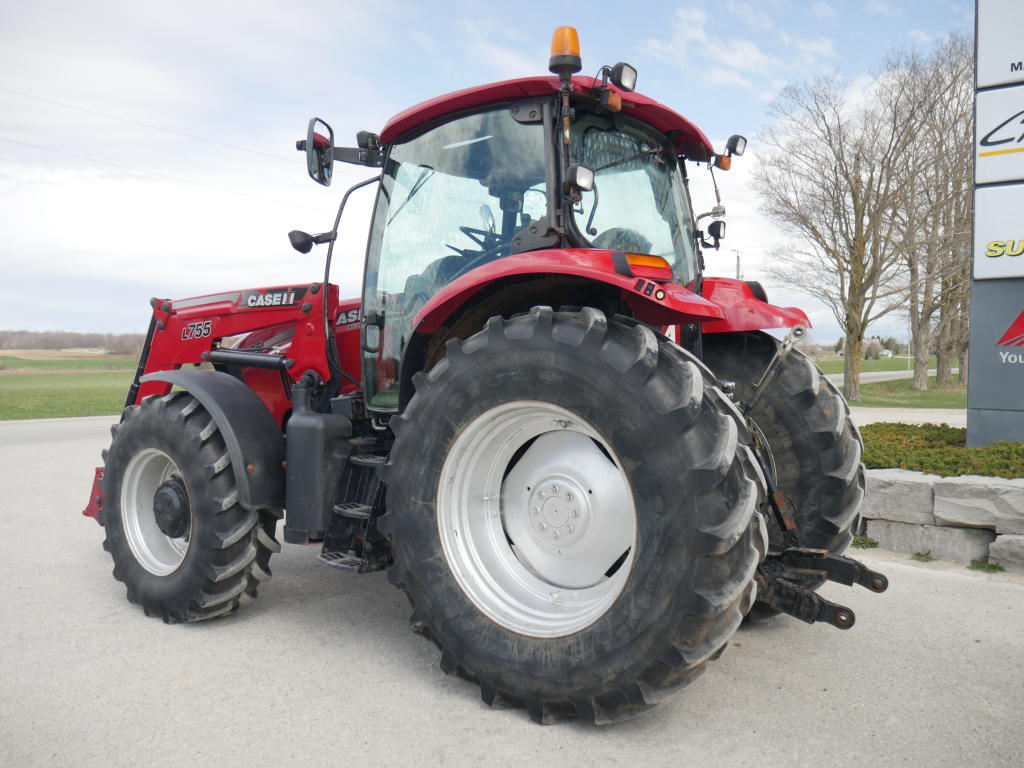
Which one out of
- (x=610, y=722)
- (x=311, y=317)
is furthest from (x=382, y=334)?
(x=610, y=722)

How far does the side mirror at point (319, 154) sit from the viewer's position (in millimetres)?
3754

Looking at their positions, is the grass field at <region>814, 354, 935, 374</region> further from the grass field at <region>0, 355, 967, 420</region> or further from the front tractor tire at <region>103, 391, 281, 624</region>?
the front tractor tire at <region>103, 391, 281, 624</region>

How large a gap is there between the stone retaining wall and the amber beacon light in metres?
3.43

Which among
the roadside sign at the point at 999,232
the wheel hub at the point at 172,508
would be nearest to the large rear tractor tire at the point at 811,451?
the wheel hub at the point at 172,508

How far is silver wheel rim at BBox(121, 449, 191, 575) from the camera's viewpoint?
4.15 meters

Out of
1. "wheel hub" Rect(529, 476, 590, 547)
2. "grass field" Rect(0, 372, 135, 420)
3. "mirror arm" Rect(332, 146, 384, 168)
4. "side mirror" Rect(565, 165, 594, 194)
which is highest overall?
"mirror arm" Rect(332, 146, 384, 168)

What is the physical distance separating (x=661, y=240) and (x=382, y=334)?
1459mm

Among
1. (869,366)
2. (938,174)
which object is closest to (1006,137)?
(938,174)

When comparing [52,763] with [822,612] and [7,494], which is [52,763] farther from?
[7,494]

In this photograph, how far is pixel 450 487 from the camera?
122 inches

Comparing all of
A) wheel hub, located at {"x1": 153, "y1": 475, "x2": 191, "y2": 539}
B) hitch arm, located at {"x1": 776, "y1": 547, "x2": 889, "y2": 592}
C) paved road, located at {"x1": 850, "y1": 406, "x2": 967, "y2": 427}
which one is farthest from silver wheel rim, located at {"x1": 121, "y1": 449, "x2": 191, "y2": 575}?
paved road, located at {"x1": 850, "y1": 406, "x2": 967, "y2": 427}

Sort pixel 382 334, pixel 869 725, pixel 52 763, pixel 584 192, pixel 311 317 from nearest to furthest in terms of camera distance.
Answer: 1. pixel 52 763
2. pixel 869 725
3. pixel 584 192
4. pixel 382 334
5. pixel 311 317

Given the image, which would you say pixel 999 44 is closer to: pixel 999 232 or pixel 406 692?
pixel 999 232

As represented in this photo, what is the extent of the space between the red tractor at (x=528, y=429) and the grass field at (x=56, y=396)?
16.8 m
